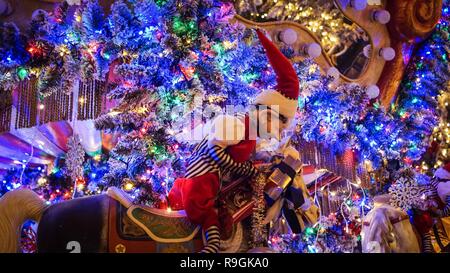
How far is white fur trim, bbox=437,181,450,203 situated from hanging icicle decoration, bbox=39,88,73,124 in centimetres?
290

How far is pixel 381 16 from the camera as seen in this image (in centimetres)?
507

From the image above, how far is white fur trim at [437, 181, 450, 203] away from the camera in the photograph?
3.56 metres

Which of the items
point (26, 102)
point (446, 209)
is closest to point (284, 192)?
point (446, 209)

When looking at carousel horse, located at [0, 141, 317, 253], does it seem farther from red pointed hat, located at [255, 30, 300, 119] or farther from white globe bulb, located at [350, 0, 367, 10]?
white globe bulb, located at [350, 0, 367, 10]

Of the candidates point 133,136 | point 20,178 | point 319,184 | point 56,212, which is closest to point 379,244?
point 319,184

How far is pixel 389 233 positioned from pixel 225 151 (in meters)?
1.51

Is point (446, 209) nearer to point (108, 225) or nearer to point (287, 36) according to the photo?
point (287, 36)

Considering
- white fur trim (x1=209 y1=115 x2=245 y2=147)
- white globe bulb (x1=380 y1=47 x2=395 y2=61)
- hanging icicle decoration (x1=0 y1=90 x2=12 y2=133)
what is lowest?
white fur trim (x1=209 y1=115 x2=245 y2=147)

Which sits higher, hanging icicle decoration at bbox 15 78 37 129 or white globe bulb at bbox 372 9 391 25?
white globe bulb at bbox 372 9 391 25

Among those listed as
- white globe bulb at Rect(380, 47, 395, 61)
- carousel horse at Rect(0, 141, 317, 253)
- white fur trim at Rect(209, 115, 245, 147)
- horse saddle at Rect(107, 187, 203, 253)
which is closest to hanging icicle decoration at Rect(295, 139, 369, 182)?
white globe bulb at Rect(380, 47, 395, 61)

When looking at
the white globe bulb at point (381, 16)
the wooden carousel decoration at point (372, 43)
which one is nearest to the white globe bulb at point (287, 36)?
the wooden carousel decoration at point (372, 43)

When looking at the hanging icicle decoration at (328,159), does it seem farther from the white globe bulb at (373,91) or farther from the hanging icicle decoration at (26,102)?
the hanging icicle decoration at (26,102)

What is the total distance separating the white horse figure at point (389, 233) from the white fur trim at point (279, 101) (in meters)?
1.23

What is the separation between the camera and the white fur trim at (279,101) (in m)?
2.67
